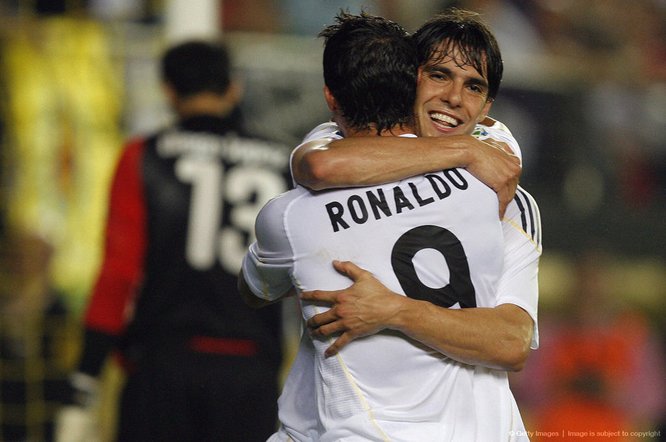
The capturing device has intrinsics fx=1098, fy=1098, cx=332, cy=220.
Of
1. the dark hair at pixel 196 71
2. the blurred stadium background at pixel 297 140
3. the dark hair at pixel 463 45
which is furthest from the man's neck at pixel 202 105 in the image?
the dark hair at pixel 463 45

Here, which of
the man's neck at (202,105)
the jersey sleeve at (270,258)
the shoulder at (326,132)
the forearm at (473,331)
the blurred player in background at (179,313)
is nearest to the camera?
the forearm at (473,331)

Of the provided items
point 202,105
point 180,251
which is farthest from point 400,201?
point 202,105

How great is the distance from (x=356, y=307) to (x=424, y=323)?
14cm

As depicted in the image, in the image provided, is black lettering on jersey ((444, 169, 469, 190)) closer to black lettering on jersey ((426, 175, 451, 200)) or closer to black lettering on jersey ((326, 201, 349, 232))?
black lettering on jersey ((426, 175, 451, 200))

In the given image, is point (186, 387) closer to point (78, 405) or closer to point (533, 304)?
point (78, 405)

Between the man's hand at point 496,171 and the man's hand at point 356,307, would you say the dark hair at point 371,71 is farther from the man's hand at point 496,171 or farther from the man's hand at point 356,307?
the man's hand at point 356,307

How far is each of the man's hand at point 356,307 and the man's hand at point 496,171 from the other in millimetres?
299

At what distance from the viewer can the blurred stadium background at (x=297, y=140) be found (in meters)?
6.04

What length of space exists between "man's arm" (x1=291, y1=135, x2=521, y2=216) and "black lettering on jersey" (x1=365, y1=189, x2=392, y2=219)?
0.09ft

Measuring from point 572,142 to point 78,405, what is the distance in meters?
4.71

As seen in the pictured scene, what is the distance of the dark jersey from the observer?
3.71 meters

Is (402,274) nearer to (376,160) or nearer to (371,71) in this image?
(376,160)

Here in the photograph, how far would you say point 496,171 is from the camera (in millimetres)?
2258

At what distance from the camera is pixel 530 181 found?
7.46m
